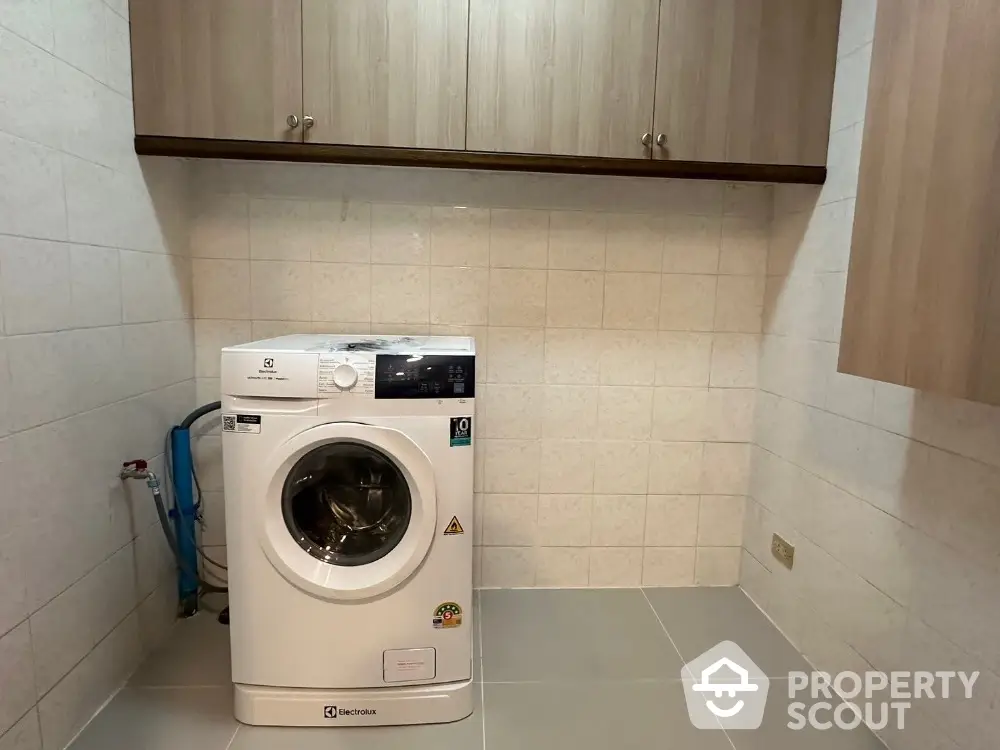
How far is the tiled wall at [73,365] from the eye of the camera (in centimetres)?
128

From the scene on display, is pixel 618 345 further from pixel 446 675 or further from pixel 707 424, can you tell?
pixel 446 675

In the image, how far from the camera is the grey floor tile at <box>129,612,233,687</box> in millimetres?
1720

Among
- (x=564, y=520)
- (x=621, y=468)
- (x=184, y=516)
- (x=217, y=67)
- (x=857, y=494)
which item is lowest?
(x=564, y=520)

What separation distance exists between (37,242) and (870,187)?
186 cm

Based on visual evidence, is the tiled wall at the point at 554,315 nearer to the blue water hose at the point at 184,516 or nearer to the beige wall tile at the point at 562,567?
the beige wall tile at the point at 562,567

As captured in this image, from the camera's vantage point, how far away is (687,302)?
2.21 meters

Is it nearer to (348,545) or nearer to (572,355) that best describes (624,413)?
(572,355)

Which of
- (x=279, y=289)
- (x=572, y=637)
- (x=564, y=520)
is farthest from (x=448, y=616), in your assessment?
(x=279, y=289)

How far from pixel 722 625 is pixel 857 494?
2.33 feet

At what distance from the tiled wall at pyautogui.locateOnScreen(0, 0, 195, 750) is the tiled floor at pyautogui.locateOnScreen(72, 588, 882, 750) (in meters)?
0.14

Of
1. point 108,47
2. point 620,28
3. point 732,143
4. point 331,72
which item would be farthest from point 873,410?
point 108,47

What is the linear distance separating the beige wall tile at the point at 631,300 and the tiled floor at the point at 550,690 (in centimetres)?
105

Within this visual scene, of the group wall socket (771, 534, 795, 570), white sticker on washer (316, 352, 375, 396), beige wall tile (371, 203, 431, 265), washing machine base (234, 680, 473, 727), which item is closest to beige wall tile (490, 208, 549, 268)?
beige wall tile (371, 203, 431, 265)

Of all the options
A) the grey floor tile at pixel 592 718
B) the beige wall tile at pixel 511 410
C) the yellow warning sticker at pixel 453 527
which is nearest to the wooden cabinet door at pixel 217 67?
the beige wall tile at pixel 511 410
